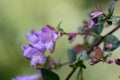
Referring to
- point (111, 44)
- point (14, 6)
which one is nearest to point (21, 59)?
point (14, 6)

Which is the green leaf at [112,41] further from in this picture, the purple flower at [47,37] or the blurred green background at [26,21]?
the blurred green background at [26,21]

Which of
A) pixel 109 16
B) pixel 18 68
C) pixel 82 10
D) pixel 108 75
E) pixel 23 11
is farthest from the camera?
pixel 23 11

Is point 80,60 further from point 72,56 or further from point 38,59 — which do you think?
point 72,56

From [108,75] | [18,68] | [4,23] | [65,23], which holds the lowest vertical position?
[108,75]

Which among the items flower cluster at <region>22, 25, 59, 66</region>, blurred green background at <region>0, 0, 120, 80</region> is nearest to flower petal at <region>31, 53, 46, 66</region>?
flower cluster at <region>22, 25, 59, 66</region>

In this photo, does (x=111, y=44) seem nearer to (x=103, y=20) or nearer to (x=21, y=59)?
(x=103, y=20)

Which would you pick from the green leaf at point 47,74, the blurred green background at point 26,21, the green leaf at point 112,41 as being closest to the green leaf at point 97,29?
the green leaf at point 112,41

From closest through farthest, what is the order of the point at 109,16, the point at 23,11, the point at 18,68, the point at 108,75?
the point at 109,16 → the point at 108,75 → the point at 18,68 → the point at 23,11
